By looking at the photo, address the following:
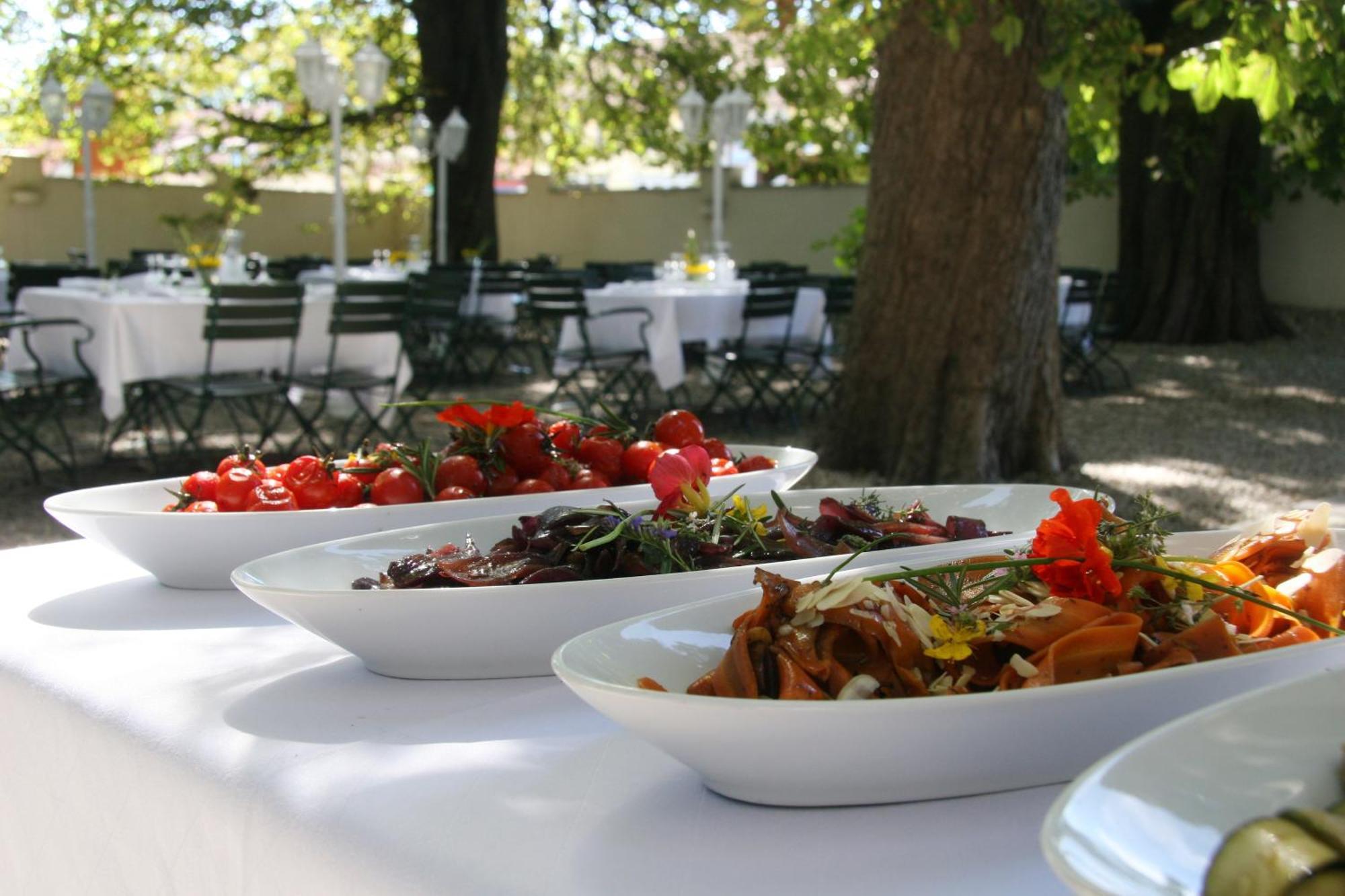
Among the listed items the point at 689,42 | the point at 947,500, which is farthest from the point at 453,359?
the point at 947,500

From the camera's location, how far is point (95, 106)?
28.5 feet

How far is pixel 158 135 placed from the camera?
50.7 ft

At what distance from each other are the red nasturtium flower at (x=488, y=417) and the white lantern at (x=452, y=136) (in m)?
10.5

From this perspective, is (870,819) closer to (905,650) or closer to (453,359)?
(905,650)

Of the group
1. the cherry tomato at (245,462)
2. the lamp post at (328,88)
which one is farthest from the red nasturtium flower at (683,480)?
the lamp post at (328,88)

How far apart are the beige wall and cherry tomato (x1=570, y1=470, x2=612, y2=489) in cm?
1231

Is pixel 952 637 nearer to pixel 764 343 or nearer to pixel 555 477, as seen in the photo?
pixel 555 477

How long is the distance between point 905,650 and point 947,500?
62 centimetres

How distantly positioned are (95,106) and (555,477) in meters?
8.41

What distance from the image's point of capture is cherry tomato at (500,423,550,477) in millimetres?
1439

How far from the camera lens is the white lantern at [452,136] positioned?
11.5 meters

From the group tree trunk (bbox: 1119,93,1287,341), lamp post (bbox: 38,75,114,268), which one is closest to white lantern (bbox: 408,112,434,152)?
lamp post (bbox: 38,75,114,268)

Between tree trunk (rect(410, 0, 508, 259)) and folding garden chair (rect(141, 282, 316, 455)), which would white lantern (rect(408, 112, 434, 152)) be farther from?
folding garden chair (rect(141, 282, 316, 455))

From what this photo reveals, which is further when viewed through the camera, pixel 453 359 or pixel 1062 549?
pixel 453 359
